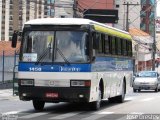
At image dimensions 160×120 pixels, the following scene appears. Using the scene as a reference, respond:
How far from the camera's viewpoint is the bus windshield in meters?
18.2

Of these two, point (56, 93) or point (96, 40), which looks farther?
point (96, 40)

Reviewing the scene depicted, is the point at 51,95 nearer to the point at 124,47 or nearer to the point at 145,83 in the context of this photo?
the point at 124,47

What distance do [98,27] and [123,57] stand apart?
5038mm

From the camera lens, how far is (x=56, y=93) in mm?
18125

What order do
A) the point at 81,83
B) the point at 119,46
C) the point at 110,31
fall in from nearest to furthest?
the point at 81,83, the point at 110,31, the point at 119,46

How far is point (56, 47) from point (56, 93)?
1.51 metres

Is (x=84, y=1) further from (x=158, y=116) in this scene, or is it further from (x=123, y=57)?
(x=158, y=116)

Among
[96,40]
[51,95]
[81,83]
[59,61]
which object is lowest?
[51,95]

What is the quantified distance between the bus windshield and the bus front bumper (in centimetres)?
93

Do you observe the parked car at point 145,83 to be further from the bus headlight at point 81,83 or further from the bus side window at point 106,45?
the bus headlight at point 81,83

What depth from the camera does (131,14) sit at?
144 meters

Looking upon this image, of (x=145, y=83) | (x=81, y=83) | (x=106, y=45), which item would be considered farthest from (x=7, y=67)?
(x=81, y=83)

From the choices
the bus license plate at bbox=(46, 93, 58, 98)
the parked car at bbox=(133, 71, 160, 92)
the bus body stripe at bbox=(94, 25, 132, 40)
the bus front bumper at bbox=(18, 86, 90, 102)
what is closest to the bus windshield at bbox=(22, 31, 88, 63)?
the bus front bumper at bbox=(18, 86, 90, 102)

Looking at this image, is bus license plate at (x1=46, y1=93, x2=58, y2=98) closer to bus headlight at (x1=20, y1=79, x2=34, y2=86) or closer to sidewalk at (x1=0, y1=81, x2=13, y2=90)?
bus headlight at (x1=20, y1=79, x2=34, y2=86)
